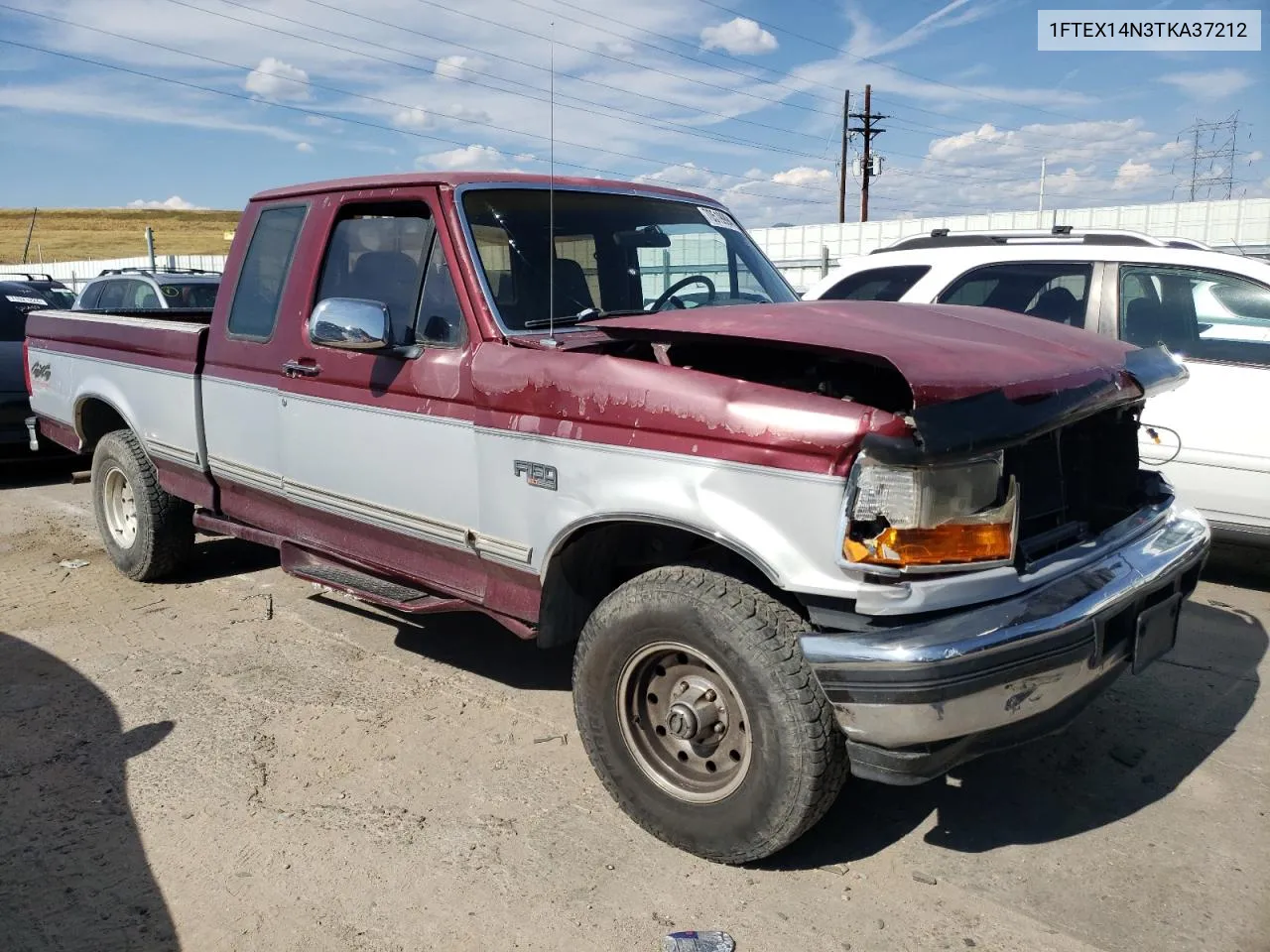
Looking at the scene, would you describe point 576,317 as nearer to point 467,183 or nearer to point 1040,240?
point 467,183

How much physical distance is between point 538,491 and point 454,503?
1.59 ft

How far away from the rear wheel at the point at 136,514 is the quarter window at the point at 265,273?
139cm

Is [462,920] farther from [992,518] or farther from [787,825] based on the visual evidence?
[992,518]

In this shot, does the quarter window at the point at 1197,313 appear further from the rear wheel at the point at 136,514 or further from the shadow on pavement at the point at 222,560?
the rear wheel at the point at 136,514

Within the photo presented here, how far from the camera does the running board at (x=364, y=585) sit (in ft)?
12.4

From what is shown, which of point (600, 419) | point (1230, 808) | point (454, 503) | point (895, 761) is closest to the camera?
point (895, 761)

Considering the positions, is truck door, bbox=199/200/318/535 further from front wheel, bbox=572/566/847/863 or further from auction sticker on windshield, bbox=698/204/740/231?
front wheel, bbox=572/566/847/863

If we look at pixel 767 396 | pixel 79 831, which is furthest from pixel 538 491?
pixel 79 831

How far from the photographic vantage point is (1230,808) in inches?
129

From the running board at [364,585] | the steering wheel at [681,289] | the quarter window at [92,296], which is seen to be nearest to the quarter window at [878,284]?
the steering wheel at [681,289]

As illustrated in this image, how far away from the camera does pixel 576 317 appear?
374 cm

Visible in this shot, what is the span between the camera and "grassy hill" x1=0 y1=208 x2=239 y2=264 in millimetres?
64000

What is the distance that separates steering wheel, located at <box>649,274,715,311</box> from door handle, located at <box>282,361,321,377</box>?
55.2 inches

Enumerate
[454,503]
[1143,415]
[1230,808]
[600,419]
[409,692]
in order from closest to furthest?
1. [600,419]
2. [1230,808]
3. [454,503]
4. [409,692]
5. [1143,415]
